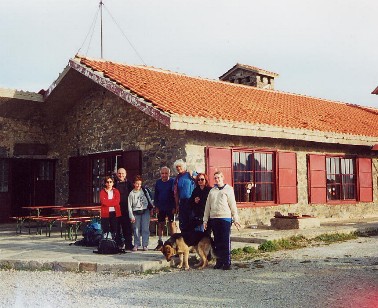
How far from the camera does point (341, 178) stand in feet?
49.2

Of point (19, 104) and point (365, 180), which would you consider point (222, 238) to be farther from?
point (365, 180)

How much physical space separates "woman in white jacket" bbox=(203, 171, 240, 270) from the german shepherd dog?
0.19 m

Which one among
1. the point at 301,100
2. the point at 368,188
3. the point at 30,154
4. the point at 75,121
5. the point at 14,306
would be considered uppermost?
the point at 301,100

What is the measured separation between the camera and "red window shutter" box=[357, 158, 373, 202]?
1530 cm

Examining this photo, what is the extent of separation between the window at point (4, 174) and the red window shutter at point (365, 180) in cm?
1066

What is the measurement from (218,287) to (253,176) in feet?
21.8

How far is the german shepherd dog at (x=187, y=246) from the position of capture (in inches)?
289

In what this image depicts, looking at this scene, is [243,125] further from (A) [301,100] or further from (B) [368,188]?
(A) [301,100]

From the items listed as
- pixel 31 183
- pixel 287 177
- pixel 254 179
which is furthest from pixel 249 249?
pixel 31 183

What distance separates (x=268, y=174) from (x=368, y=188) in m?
4.52

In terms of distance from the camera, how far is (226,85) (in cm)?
1664

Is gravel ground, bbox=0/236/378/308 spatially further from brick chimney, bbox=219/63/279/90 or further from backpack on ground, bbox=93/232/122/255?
brick chimney, bbox=219/63/279/90

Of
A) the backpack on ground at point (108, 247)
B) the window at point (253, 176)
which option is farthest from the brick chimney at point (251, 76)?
the backpack on ground at point (108, 247)

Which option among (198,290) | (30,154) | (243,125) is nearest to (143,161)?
(243,125)
